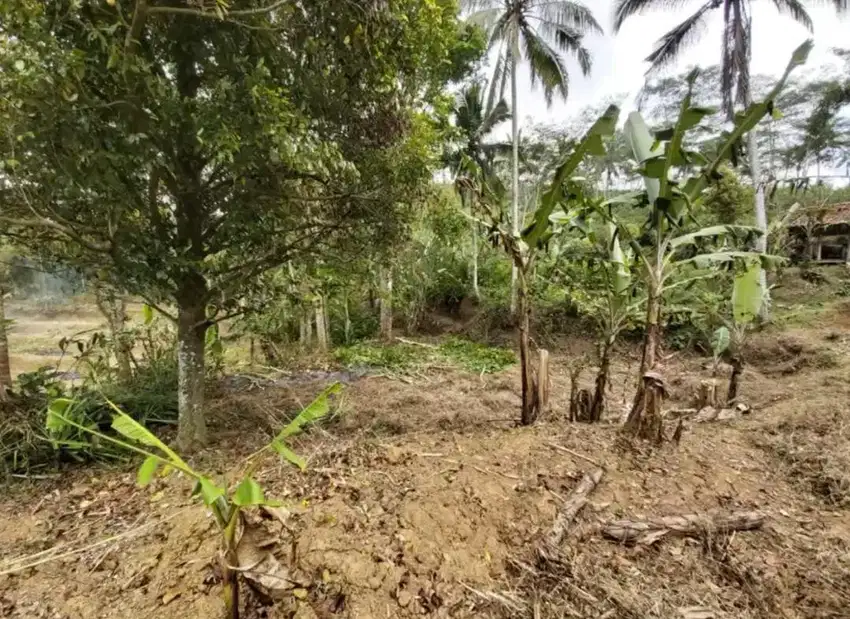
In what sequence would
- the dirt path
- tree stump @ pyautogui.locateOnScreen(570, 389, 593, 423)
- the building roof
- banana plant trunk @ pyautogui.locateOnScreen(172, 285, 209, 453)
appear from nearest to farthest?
the dirt path, banana plant trunk @ pyautogui.locateOnScreen(172, 285, 209, 453), tree stump @ pyautogui.locateOnScreen(570, 389, 593, 423), the building roof

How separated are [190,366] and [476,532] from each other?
2792 mm

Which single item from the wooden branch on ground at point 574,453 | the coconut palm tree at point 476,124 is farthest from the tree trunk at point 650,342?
the coconut palm tree at point 476,124

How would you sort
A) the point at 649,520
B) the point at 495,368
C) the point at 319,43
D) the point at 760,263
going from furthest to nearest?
1. the point at 495,368
2. the point at 760,263
3. the point at 319,43
4. the point at 649,520

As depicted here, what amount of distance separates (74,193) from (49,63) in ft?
2.49

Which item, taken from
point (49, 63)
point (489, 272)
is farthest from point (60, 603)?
point (489, 272)

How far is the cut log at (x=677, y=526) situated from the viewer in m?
2.01

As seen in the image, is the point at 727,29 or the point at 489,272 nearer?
the point at 727,29

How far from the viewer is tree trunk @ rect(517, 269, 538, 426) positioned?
10.7 feet

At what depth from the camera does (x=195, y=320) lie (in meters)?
3.49

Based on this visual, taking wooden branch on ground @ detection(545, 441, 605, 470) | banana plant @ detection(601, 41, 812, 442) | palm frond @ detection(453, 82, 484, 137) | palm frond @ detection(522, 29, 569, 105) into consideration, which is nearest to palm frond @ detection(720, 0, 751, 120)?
palm frond @ detection(522, 29, 569, 105)

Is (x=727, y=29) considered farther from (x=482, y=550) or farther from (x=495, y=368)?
(x=482, y=550)

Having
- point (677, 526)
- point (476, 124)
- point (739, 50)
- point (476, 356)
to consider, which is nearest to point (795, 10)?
point (739, 50)

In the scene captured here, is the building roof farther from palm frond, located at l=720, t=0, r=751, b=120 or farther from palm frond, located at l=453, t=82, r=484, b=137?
palm frond, located at l=453, t=82, r=484, b=137

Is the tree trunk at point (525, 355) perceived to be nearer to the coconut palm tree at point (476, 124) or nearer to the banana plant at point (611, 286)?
the banana plant at point (611, 286)
